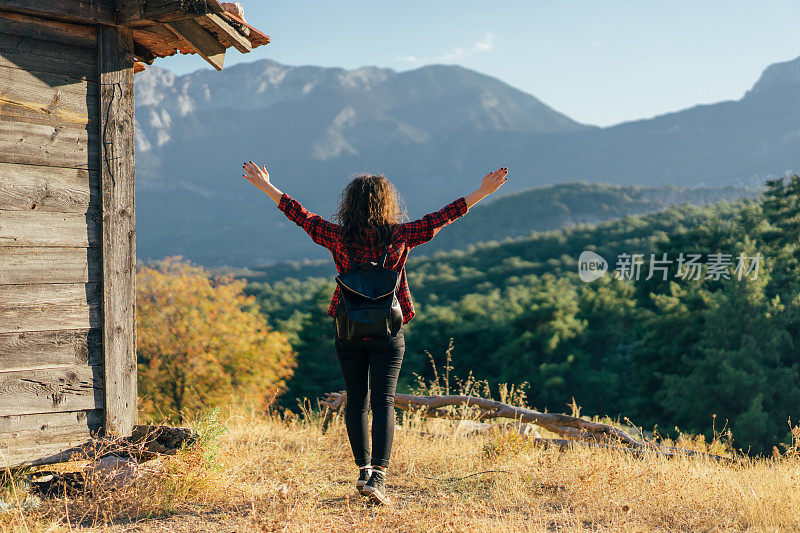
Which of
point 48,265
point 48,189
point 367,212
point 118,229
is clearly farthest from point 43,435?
point 367,212

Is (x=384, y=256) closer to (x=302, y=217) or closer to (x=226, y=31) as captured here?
(x=302, y=217)

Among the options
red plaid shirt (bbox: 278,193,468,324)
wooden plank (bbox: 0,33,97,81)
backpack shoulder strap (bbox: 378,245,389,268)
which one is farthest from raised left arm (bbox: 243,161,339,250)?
wooden plank (bbox: 0,33,97,81)

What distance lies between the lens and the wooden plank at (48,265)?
3607 mm

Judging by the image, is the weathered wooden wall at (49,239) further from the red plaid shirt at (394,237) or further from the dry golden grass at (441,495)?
the red plaid shirt at (394,237)

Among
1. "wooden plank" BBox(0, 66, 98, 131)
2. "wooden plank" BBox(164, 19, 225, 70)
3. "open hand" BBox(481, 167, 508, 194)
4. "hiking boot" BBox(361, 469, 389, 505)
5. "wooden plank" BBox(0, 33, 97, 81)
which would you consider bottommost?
"hiking boot" BBox(361, 469, 389, 505)

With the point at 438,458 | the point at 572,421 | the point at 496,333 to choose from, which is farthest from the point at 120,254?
the point at 496,333

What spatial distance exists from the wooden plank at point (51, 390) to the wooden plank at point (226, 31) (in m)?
2.23

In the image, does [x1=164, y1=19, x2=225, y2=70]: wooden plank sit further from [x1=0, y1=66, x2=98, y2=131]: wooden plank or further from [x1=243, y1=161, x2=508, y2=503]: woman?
[x1=243, y1=161, x2=508, y2=503]: woman

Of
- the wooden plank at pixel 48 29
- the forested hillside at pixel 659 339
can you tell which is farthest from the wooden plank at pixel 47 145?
the forested hillside at pixel 659 339

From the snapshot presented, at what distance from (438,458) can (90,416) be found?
2.42 meters

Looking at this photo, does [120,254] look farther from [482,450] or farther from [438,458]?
[482,450]

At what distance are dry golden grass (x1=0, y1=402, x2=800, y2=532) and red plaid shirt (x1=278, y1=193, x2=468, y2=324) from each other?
3.59 feet

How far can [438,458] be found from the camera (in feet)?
15.3

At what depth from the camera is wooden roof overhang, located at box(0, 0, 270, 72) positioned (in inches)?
144
